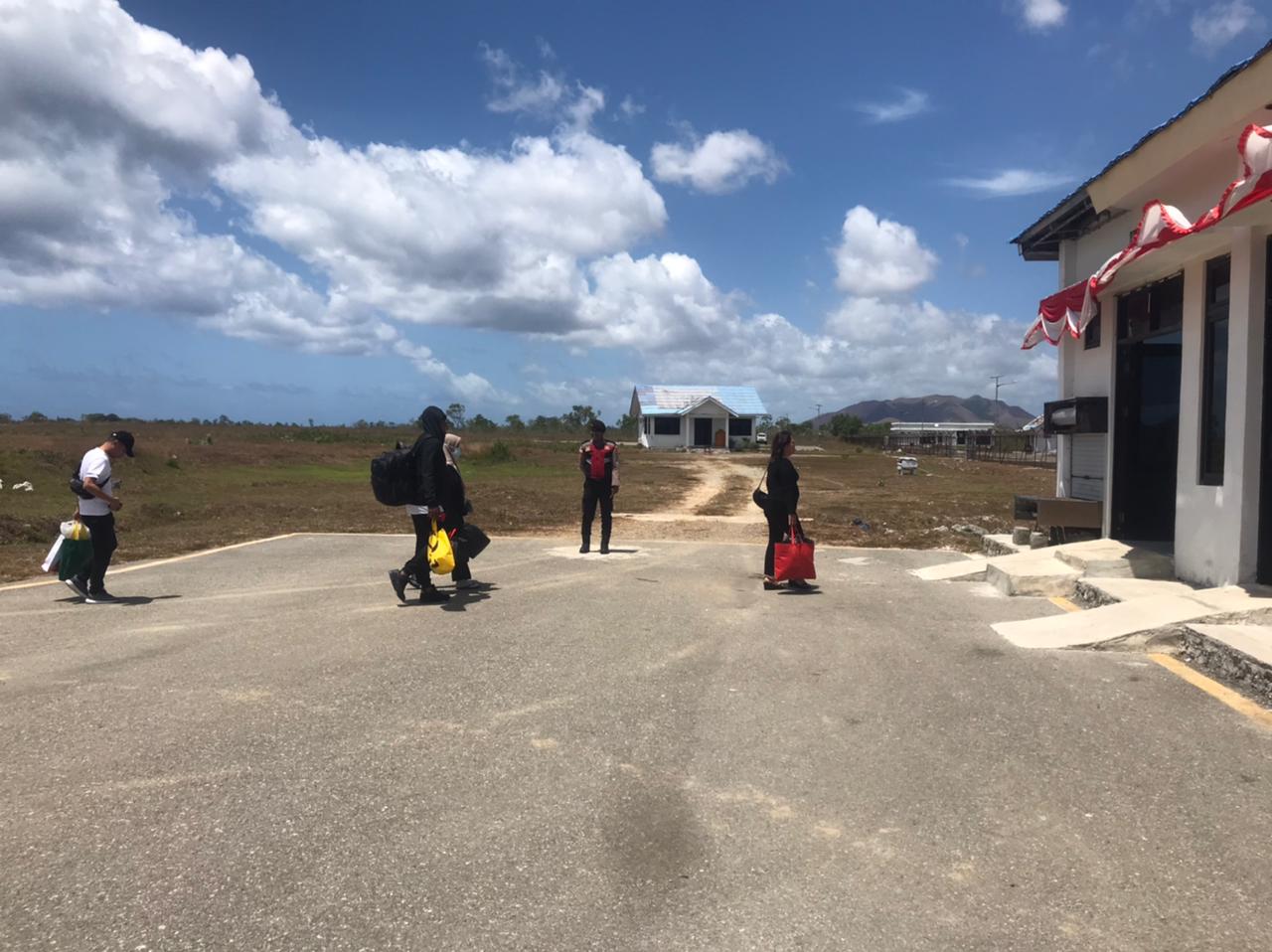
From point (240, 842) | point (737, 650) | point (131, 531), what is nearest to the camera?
point (240, 842)

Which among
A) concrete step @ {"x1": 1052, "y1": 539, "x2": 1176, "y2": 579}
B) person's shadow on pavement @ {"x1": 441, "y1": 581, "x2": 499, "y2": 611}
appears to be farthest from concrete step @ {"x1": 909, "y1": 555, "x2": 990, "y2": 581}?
person's shadow on pavement @ {"x1": 441, "y1": 581, "x2": 499, "y2": 611}

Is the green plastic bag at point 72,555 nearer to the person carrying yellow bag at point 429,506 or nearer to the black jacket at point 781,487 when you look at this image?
the person carrying yellow bag at point 429,506

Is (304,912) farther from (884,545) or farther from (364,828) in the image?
(884,545)

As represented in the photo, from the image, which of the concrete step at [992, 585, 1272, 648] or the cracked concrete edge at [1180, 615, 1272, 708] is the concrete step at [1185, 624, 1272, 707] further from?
the concrete step at [992, 585, 1272, 648]

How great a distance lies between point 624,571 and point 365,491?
17.5 meters

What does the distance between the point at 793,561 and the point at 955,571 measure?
101 inches

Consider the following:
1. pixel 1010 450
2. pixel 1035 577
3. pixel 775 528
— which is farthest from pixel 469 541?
pixel 1010 450

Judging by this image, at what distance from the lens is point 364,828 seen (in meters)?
3.89

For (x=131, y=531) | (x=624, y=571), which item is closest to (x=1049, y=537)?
(x=624, y=571)

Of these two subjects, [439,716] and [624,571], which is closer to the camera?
[439,716]

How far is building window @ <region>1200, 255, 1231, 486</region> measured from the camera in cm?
830

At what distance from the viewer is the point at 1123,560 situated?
372 inches

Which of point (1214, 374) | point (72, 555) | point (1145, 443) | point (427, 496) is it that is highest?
point (1214, 374)

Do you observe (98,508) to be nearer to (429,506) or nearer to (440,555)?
(429,506)
